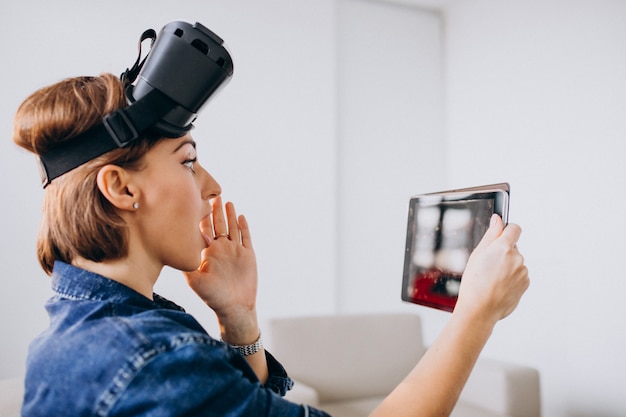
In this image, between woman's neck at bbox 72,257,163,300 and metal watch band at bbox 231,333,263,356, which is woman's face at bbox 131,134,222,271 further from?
metal watch band at bbox 231,333,263,356

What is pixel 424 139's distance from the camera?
393cm

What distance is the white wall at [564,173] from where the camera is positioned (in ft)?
8.63

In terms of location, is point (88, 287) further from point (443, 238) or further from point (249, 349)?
point (443, 238)

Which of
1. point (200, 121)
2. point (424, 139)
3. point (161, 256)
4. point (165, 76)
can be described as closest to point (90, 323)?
point (161, 256)

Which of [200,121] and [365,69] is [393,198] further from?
[200,121]

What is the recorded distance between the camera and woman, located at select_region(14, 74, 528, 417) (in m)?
0.64

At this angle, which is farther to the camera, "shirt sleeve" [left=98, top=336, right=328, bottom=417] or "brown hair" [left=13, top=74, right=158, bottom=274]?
"brown hair" [left=13, top=74, right=158, bottom=274]

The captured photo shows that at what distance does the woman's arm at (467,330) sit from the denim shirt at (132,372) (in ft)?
0.47

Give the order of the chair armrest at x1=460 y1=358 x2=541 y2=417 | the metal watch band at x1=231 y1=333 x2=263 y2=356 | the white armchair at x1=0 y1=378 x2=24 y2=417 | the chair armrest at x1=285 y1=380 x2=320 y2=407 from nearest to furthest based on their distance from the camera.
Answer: the metal watch band at x1=231 y1=333 x2=263 y2=356 < the white armchair at x1=0 y1=378 x2=24 y2=417 < the chair armrest at x1=285 y1=380 x2=320 y2=407 < the chair armrest at x1=460 y1=358 x2=541 y2=417

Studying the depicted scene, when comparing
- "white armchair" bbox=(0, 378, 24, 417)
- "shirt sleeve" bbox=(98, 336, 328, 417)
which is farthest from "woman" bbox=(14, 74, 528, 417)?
"white armchair" bbox=(0, 378, 24, 417)

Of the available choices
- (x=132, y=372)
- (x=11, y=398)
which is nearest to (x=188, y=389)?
(x=132, y=372)

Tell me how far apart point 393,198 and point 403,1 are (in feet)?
4.43

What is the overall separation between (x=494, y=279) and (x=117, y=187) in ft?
1.88

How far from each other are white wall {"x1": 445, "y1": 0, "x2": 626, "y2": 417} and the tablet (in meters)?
1.75
